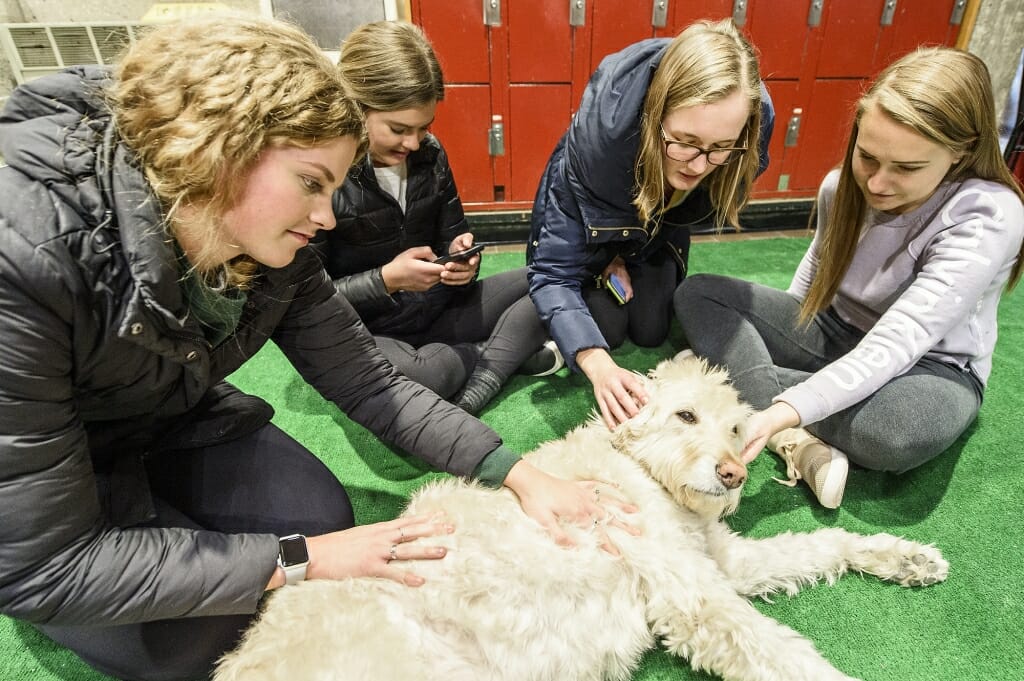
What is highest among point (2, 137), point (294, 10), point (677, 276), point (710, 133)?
point (294, 10)

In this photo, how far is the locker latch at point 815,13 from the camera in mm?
4211

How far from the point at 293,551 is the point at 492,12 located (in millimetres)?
3841

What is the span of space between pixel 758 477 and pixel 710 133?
1.31 m

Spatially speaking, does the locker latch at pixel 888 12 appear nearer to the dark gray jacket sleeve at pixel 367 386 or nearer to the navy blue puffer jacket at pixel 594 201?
the navy blue puffer jacket at pixel 594 201

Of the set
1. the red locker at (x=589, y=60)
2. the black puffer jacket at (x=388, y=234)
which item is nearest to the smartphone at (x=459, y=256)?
the black puffer jacket at (x=388, y=234)

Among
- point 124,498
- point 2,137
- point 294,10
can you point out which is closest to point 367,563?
point 124,498

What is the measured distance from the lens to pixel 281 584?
1.31 meters

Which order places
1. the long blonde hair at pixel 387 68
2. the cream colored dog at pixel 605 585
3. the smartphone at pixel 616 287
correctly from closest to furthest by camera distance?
the cream colored dog at pixel 605 585, the long blonde hair at pixel 387 68, the smartphone at pixel 616 287

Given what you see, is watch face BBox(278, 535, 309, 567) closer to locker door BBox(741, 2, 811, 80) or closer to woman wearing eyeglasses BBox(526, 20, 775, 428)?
woman wearing eyeglasses BBox(526, 20, 775, 428)

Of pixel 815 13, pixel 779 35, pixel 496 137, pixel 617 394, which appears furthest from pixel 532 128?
pixel 617 394

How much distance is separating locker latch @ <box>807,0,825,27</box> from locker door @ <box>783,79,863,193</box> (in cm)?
44

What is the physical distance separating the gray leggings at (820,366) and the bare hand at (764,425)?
37cm

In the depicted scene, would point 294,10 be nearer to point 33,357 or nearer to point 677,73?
point 677,73

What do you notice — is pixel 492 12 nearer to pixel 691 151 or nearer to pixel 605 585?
pixel 691 151
